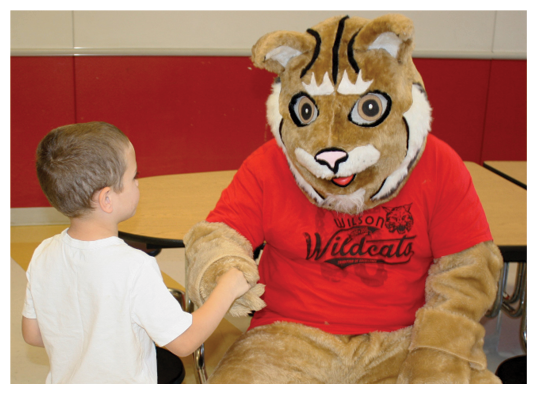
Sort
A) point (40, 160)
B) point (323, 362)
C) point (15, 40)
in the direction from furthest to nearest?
1. point (15, 40)
2. point (323, 362)
3. point (40, 160)

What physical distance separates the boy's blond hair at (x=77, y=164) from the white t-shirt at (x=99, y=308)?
0.09 m

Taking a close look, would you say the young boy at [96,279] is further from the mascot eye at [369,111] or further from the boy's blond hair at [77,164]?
the mascot eye at [369,111]

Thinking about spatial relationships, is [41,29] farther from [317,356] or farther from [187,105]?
[317,356]

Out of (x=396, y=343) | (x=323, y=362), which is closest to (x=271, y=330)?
(x=323, y=362)

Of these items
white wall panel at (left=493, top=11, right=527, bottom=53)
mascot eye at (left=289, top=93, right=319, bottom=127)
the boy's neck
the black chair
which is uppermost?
white wall panel at (left=493, top=11, right=527, bottom=53)

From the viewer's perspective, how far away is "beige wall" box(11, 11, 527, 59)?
319 centimetres

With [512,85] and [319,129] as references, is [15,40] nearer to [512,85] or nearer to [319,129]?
[319,129]

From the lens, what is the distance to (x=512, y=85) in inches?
143

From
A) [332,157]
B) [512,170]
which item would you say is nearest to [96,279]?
[332,157]

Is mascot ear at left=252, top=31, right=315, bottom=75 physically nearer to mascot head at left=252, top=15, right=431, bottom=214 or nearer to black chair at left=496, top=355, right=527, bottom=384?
mascot head at left=252, top=15, right=431, bottom=214

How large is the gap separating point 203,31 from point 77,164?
2463 millimetres

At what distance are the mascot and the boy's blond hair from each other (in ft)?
1.16

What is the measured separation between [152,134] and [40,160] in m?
2.45

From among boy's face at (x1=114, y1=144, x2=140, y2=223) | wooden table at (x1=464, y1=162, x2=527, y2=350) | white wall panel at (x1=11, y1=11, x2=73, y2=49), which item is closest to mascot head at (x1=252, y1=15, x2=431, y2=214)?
boy's face at (x1=114, y1=144, x2=140, y2=223)
